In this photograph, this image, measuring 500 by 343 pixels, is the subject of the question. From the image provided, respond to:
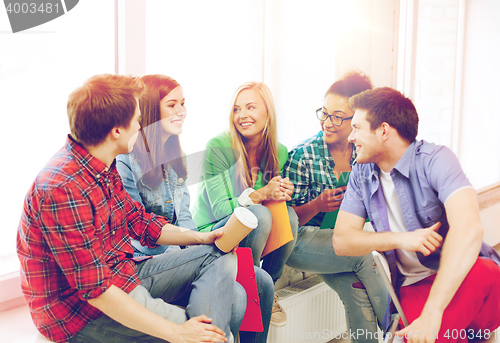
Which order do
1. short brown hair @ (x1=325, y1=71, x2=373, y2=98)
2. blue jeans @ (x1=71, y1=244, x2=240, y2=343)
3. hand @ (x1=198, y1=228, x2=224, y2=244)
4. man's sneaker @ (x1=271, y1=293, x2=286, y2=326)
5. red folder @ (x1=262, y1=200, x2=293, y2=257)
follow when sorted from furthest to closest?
short brown hair @ (x1=325, y1=71, x2=373, y2=98)
man's sneaker @ (x1=271, y1=293, x2=286, y2=326)
red folder @ (x1=262, y1=200, x2=293, y2=257)
hand @ (x1=198, y1=228, x2=224, y2=244)
blue jeans @ (x1=71, y1=244, x2=240, y2=343)

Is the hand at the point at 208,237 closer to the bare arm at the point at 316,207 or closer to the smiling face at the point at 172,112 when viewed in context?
the smiling face at the point at 172,112

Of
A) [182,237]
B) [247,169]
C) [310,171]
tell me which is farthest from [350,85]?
[182,237]

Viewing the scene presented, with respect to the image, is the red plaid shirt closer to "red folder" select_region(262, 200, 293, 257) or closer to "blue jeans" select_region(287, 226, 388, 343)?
"red folder" select_region(262, 200, 293, 257)

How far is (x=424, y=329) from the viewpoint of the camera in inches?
40.8

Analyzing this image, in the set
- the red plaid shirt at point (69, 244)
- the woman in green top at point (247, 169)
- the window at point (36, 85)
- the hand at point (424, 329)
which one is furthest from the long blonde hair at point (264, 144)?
the hand at point (424, 329)

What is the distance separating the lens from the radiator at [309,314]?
170cm

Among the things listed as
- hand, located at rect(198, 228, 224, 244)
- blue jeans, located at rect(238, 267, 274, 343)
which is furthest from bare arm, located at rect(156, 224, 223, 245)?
blue jeans, located at rect(238, 267, 274, 343)

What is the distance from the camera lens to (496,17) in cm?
279

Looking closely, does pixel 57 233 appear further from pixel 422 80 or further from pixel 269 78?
pixel 422 80

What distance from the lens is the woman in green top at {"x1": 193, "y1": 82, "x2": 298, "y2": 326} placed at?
1503 mm

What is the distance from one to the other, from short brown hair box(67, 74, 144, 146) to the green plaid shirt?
3.02 feet

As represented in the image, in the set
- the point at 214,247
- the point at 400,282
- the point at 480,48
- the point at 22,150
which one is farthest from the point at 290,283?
the point at 480,48

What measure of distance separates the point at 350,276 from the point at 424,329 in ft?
1.94

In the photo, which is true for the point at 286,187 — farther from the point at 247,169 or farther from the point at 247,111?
the point at 247,111
